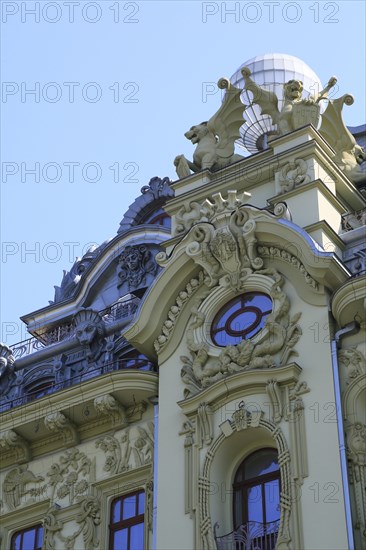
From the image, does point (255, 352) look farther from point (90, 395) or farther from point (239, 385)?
point (90, 395)

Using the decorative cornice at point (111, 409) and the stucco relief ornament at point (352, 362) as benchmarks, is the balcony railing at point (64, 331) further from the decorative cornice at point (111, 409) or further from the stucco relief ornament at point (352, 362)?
the stucco relief ornament at point (352, 362)

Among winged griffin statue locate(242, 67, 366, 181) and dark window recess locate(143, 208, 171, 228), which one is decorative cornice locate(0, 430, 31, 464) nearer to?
winged griffin statue locate(242, 67, 366, 181)

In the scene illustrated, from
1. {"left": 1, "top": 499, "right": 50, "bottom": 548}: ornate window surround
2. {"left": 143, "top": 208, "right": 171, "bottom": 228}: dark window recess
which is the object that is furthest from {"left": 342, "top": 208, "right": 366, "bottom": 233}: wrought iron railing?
{"left": 143, "top": 208, "right": 171, "bottom": 228}: dark window recess

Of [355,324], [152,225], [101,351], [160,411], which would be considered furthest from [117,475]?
[152,225]

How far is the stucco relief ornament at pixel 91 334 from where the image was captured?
2453 cm

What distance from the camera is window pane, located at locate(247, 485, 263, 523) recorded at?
20086 millimetres

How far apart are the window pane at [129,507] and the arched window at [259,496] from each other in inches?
79.0

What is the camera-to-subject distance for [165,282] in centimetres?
2258

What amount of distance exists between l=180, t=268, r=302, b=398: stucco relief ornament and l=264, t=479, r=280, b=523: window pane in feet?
5.89

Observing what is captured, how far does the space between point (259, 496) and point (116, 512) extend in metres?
2.86

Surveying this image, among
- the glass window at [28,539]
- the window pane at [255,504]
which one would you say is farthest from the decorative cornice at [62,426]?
the window pane at [255,504]

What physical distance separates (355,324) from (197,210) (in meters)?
4.32

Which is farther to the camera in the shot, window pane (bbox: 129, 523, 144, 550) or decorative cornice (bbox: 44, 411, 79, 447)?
decorative cornice (bbox: 44, 411, 79, 447)

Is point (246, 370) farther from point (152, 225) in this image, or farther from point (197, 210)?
point (152, 225)
